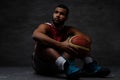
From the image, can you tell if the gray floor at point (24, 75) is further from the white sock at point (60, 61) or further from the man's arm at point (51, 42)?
the man's arm at point (51, 42)

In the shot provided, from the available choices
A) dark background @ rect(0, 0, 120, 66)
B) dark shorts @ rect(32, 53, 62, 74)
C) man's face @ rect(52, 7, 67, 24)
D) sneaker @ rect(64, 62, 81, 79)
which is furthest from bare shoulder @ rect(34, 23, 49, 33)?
dark background @ rect(0, 0, 120, 66)

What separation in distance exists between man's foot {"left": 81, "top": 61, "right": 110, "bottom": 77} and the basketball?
7.8 inches

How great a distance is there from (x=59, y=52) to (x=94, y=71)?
0.37 meters

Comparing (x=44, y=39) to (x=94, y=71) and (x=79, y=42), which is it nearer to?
(x=79, y=42)

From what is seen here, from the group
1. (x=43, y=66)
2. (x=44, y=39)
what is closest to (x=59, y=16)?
(x=44, y=39)

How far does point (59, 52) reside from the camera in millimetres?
3115

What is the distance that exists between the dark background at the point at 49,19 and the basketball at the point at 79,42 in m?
1.23

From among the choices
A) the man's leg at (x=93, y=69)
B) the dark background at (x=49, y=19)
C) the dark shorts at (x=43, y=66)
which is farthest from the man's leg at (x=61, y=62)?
the dark background at (x=49, y=19)

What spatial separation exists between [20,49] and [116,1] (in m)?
1.35

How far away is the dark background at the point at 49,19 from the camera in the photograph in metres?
4.34

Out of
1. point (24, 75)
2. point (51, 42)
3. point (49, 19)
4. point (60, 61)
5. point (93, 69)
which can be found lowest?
point (24, 75)

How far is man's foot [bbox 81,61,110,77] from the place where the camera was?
3189 mm

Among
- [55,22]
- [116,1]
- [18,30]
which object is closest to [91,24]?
[116,1]

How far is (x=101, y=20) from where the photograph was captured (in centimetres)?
445
